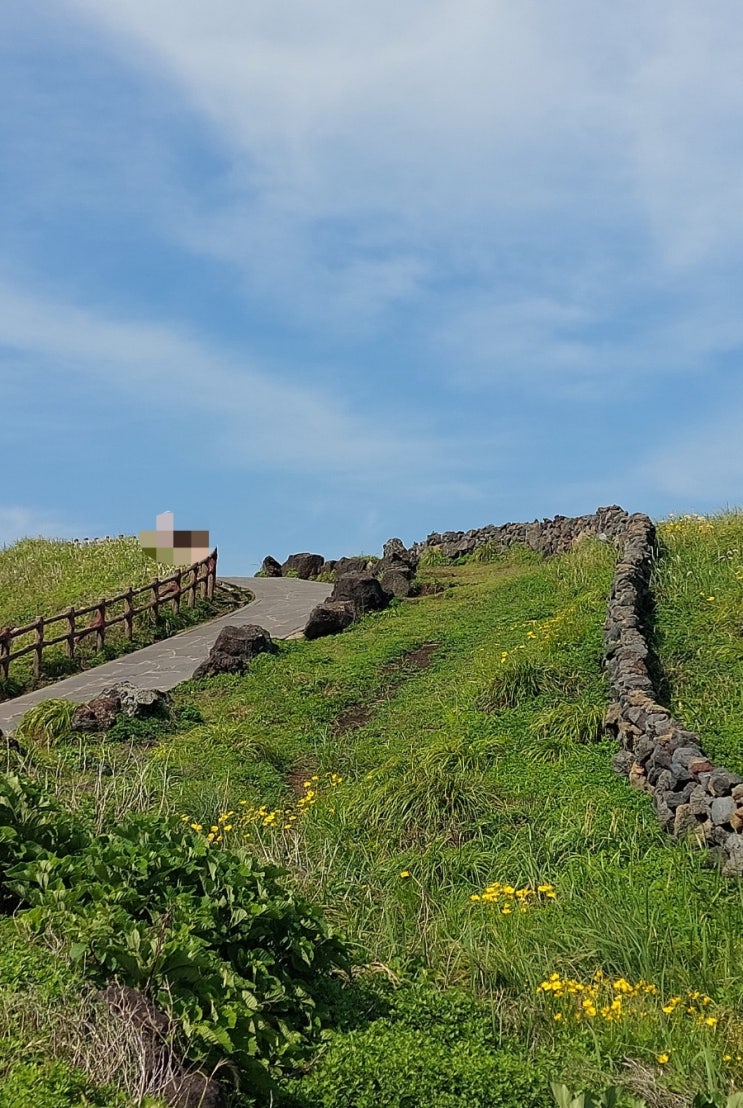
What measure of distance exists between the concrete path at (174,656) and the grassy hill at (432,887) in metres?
2.30

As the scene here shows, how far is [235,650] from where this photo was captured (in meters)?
17.6

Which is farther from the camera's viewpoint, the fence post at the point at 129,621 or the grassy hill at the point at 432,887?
the fence post at the point at 129,621

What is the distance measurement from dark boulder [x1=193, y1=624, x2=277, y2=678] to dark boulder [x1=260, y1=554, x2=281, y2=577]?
14225mm

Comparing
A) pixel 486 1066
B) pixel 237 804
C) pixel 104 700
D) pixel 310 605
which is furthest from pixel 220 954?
pixel 310 605

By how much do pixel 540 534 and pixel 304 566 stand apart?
7.49m

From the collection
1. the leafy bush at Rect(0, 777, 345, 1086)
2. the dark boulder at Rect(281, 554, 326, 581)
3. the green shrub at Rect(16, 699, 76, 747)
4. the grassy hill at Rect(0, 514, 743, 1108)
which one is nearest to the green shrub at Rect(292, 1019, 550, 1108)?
the grassy hill at Rect(0, 514, 743, 1108)

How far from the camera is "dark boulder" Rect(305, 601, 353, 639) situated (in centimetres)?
1981

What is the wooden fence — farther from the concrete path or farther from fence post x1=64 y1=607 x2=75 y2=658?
the concrete path

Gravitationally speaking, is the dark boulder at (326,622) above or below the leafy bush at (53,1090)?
above

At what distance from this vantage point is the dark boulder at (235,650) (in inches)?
679

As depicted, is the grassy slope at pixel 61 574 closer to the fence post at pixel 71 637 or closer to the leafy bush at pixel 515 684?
the fence post at pixel 71 637

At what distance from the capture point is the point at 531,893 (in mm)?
7938

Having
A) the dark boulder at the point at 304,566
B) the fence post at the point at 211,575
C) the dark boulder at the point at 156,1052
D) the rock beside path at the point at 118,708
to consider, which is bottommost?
the dark boulder at the point at 156,1052

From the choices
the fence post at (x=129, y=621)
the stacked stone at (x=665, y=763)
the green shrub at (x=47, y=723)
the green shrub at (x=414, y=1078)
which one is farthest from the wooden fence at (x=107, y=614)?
the green shrub at (x=414, y=1078)
